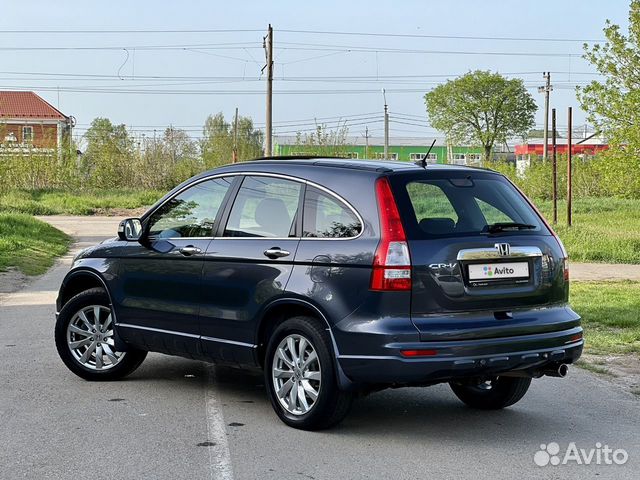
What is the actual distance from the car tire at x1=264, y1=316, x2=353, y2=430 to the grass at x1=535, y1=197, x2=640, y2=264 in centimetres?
1533

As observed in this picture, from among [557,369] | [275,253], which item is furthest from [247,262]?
[557,369]

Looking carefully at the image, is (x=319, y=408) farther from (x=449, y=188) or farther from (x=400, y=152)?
(x=400, y=152)

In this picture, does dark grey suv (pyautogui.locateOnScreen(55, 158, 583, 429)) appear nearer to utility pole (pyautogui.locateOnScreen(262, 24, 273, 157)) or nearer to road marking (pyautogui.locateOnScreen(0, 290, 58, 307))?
road marking (pyautogui.locateOnScreen(0, 290, 58, 307))

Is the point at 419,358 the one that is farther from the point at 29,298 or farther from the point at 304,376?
the point at 29,298

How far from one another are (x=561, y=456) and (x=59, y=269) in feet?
48.3

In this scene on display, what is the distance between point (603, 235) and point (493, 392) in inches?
708

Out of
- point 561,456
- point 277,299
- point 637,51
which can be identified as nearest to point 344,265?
point 277,299

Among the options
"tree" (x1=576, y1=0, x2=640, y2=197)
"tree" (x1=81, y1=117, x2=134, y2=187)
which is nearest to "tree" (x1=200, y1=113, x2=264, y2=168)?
"tree" (x1=81, y1=117, x2=134, y2=187)

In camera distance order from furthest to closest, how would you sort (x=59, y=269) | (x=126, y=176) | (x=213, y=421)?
(x=126, y=176) → (x=59, y=269) → (x=213, y=421)

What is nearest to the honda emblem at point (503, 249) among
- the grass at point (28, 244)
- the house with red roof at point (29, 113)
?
the grass at point (28, 244)

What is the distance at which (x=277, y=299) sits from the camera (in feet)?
22.1

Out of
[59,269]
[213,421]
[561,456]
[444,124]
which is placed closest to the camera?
[561,456]

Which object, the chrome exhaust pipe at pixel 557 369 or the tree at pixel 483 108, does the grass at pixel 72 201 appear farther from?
the tree at pixel 483 108

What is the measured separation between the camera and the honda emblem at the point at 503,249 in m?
6.47
